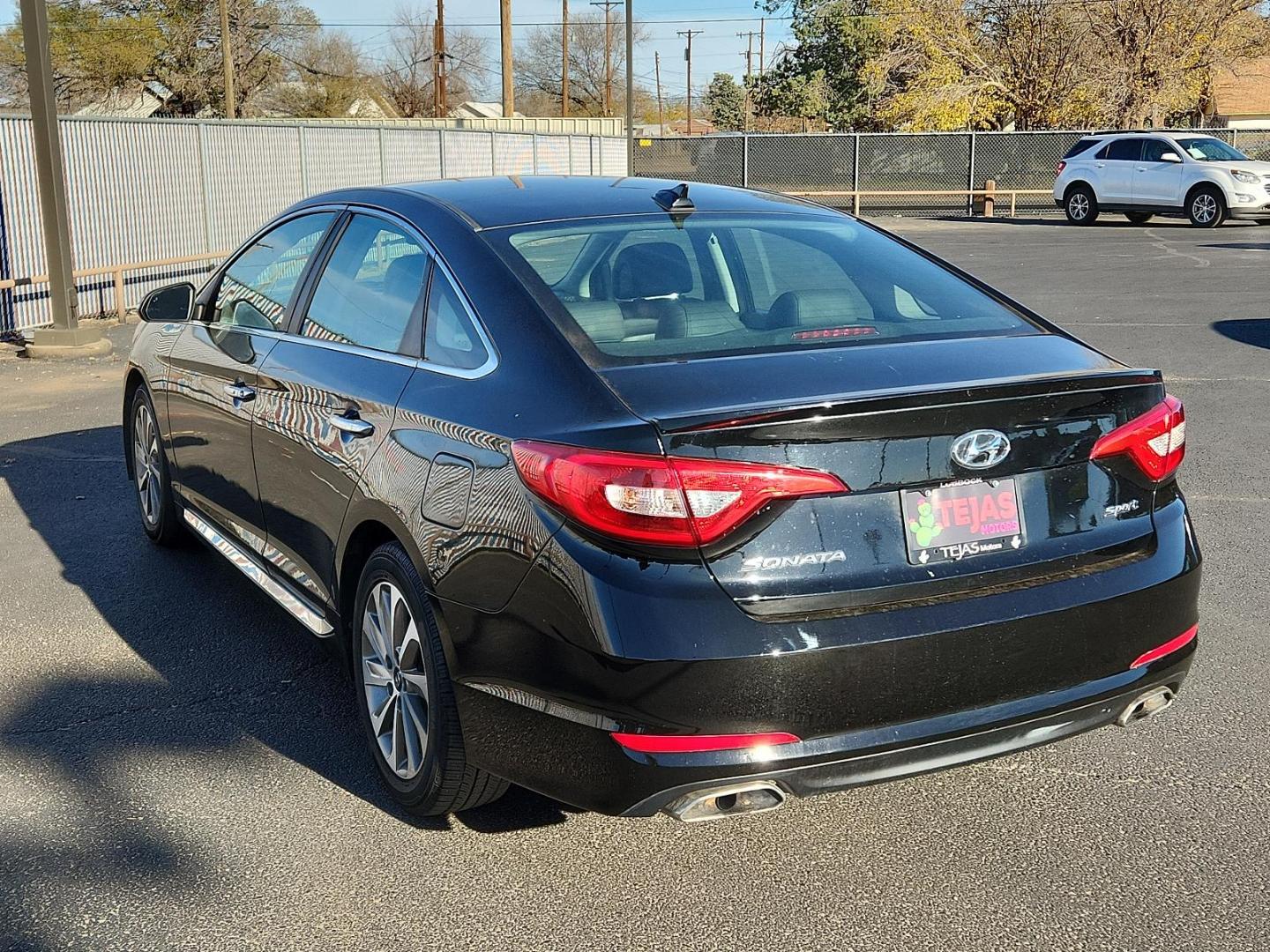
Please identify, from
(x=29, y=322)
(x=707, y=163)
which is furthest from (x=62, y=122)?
(x=707, y=163)

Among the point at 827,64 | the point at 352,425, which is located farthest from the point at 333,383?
the point at 827,64

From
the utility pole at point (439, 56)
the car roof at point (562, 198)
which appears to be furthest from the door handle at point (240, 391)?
the utility pole at point (439, 56)

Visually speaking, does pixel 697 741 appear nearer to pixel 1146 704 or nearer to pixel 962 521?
pixel 962 521

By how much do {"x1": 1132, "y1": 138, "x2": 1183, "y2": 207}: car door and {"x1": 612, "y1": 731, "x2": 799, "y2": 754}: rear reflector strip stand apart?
2716 centimetres

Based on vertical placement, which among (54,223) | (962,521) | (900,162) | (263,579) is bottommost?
(263,579)

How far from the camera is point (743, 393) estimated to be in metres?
3.05

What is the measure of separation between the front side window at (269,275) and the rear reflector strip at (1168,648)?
2.90 m

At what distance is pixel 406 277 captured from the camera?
4027 mm

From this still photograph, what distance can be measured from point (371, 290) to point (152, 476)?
254 cm

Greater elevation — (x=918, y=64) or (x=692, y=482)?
(x=918, y=64)

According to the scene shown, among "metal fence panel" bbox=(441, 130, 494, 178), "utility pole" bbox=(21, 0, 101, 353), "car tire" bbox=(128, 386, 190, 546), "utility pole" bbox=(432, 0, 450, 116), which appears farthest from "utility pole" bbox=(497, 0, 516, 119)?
"car tire" bbox=(128, 386, 190, 546)

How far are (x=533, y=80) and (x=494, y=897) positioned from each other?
102 metres

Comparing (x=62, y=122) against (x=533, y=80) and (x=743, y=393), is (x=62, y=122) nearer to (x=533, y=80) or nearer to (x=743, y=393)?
(x=743, y=393)

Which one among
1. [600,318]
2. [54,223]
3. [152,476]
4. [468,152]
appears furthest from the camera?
[468,152]
